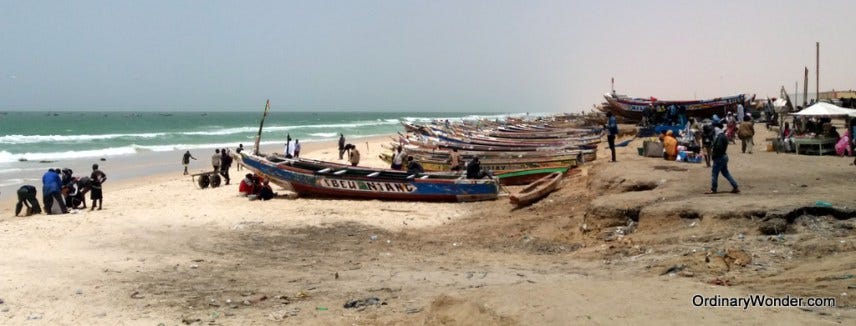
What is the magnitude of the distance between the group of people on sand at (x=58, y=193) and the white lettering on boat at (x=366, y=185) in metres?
5.38

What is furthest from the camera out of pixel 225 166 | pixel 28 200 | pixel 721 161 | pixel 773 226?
pixel 225 166

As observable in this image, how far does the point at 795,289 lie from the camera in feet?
18.6

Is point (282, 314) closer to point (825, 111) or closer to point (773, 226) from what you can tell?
point (773, 226)

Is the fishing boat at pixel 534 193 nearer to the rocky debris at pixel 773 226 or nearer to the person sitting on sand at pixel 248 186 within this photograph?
the rocky debris at pixel 773 226

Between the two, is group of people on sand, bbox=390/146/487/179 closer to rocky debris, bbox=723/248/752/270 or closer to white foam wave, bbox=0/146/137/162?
rocky debris, bbox=723/248/752/270

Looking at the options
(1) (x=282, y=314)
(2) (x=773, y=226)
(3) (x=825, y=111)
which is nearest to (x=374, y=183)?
(1) (x=282, y=314)

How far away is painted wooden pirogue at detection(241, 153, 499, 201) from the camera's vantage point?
15.8 meters

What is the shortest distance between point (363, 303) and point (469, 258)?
2979 millimetres

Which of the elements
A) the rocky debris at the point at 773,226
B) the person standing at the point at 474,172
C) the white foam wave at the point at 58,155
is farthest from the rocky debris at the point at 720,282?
the white foam wave at the point at 58,155

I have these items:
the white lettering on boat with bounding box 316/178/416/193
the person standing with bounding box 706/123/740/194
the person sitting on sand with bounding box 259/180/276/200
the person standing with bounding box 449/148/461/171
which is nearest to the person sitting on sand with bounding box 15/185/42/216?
the person sitting on sand with bounding box 259/180/276/200

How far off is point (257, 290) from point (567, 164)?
1250cm

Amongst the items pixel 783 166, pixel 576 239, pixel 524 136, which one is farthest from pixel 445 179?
Answer: pixel 524 136

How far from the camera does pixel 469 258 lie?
9547 millimetres

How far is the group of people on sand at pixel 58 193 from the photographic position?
46.5ft
